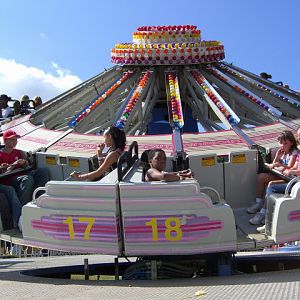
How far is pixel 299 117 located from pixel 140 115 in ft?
10.8

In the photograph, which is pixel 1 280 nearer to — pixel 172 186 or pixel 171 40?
pixel 172 186

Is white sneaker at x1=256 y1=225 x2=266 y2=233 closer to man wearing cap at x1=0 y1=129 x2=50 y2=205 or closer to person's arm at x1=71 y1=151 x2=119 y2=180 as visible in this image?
person's arm at x1=71 y1=151 x2=119 y2=180

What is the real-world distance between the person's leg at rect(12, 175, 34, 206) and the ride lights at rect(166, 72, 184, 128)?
10.9 feet

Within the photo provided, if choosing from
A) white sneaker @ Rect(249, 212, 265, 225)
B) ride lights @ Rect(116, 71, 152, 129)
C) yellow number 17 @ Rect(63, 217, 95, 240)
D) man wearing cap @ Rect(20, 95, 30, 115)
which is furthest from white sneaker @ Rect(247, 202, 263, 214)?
man wearing cap @ Rect(20, 95, 30, 115)

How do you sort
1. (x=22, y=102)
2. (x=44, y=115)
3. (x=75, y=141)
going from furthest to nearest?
(x=22, y=102), (x=44, y=115), (x=75, y=141)

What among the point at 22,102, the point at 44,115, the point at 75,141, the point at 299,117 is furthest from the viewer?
the point at 22,102

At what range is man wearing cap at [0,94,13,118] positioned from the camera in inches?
613

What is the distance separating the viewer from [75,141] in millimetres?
10961

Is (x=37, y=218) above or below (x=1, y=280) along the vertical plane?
above

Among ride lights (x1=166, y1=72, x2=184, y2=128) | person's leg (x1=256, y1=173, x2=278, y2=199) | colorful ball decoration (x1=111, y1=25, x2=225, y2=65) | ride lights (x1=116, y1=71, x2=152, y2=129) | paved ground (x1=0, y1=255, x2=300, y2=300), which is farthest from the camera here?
colorful ball decoration (x1=111, y1=25, x2=225, y2=65)

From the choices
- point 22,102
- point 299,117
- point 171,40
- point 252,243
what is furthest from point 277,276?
point 22,102

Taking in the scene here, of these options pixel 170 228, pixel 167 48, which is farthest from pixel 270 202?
pixel 167 48

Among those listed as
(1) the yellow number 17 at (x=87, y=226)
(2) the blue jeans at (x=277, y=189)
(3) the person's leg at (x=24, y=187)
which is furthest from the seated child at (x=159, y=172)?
(3) the person's leg at (x=24, y=187)

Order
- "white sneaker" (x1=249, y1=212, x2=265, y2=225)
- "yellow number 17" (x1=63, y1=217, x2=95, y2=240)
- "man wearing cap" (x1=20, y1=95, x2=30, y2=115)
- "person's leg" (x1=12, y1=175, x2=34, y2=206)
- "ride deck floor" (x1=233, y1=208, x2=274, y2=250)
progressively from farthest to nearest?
"man wearing cap" (x1=20, y1=95, x2=30, y2=115)
"person's leg" (x1=12, y1=175, x2=34, y2=206)
"white sneaker" (x1=249, y1=212, x2=265, y2=225)
"ride deck floor" (x1=233, y1=208, x2=274, y2=250)
"yellow number 17" (x1=63, y1=217, x2=95, y2=240)
